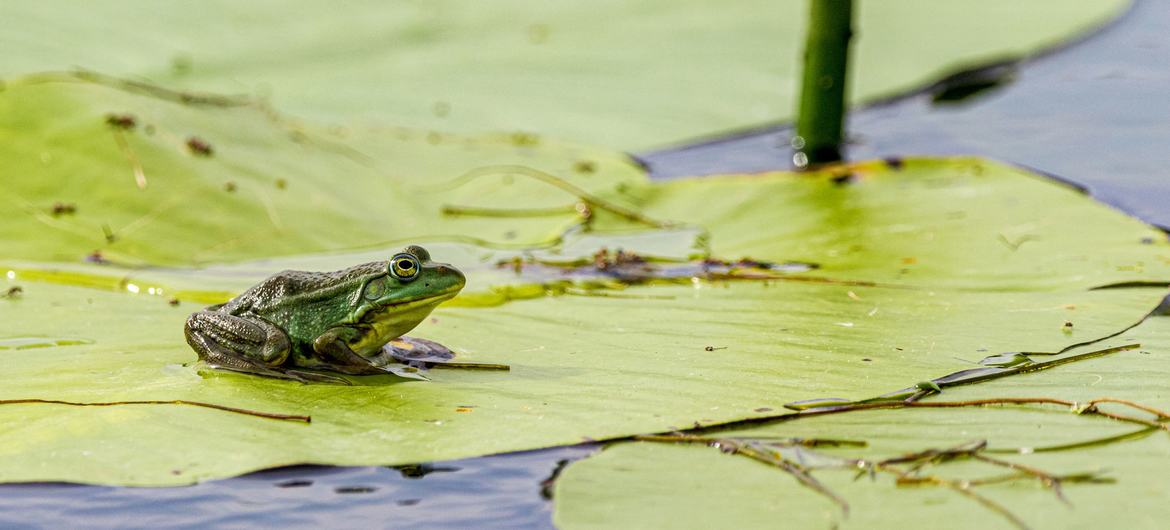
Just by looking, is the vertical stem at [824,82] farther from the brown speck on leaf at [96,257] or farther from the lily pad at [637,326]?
the brown speck on leaf at [96,257]

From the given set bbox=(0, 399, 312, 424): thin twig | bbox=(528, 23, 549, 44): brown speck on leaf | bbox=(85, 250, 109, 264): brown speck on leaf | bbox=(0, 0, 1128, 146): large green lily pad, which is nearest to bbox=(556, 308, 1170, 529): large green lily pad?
bbox=(0, 399, 312, 424): thin twig

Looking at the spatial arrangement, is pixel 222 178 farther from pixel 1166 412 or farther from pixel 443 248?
pixel 1166 412

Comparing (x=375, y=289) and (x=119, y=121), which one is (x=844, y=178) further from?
(x=119, y=121)

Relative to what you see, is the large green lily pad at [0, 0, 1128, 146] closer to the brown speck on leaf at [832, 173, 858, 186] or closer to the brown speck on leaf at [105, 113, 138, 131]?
the brown speck on leaf at [832, 173, 858, 186]

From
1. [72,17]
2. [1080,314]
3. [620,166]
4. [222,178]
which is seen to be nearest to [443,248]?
[222,178]

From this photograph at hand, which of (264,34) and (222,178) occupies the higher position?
(264,34)

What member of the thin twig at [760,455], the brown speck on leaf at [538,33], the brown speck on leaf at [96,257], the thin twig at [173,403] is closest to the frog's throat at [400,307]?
the thin twig at [173,403]
